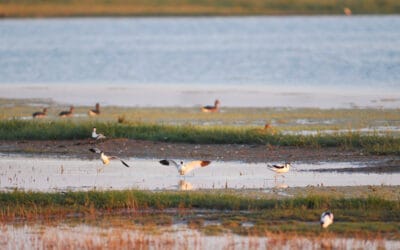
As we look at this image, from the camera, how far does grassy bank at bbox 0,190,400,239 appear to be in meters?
13.9

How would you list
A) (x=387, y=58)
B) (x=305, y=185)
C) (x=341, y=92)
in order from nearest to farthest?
1. (x=305, y=185)
2. (x=341, y=92)
3. (x=387, y=58)

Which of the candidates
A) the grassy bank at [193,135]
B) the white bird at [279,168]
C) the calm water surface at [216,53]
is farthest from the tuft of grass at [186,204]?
the calm water surface at [216,53]

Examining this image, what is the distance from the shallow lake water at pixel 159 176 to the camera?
1714cm

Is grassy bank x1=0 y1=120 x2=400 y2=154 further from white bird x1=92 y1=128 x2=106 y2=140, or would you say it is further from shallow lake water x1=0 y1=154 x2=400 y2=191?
shallow lake water x1=0 y1=154 x2=400 y2=191

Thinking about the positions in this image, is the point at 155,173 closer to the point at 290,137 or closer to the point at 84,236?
the point at 290,137

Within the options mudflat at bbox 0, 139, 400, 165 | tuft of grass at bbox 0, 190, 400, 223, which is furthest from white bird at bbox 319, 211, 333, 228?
mudflat at bbox 0, 139, 400, 165

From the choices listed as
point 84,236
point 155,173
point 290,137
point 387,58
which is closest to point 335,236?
point 84,236

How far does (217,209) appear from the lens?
1492cm

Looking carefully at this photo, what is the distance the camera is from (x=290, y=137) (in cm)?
2112

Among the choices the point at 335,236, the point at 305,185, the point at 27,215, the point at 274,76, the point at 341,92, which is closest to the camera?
the point at 335,236

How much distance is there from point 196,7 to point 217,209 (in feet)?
277

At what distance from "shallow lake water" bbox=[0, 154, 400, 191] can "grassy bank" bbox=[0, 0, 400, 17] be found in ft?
256

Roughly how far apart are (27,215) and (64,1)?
8489 cm

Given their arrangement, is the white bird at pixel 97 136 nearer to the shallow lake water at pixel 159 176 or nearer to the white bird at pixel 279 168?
the shallow lake water at pixel 159 176
